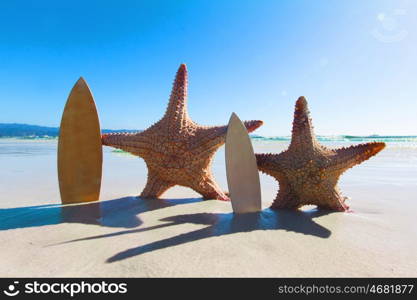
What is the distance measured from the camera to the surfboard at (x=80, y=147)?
4.04m

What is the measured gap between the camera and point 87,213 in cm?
342

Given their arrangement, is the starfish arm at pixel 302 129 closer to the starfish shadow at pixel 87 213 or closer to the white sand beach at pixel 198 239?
the white sand beach at pixel 198 239

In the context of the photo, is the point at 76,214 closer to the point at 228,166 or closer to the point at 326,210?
the point at 228,166

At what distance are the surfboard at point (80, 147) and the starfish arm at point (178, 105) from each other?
996 mm

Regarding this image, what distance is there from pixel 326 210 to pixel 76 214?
2934 millimetres

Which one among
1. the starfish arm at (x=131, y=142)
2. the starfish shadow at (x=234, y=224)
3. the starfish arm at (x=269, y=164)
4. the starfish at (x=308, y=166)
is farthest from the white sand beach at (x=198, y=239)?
the starfish arm at (x=131, y=142)

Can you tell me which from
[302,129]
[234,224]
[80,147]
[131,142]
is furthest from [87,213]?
[302,129]

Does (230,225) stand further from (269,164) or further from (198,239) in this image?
(269,164)

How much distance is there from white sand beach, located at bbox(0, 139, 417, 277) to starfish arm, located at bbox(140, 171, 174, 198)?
0.69 feet

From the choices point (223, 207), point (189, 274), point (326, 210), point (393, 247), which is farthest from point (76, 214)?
point (393, 247)

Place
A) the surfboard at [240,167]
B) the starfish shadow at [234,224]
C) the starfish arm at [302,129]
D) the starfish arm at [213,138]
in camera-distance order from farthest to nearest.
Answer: the starfish arm at [213,138], the starfish arm at [302,129], the surfboard at [240,167], the starfish shadow at [234,224]

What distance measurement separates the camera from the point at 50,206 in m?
3.77

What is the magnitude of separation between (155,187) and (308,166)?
2197mm

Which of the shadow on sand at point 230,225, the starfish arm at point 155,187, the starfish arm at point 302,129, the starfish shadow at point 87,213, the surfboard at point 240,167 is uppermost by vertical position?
the starfish arm at point 302,129
